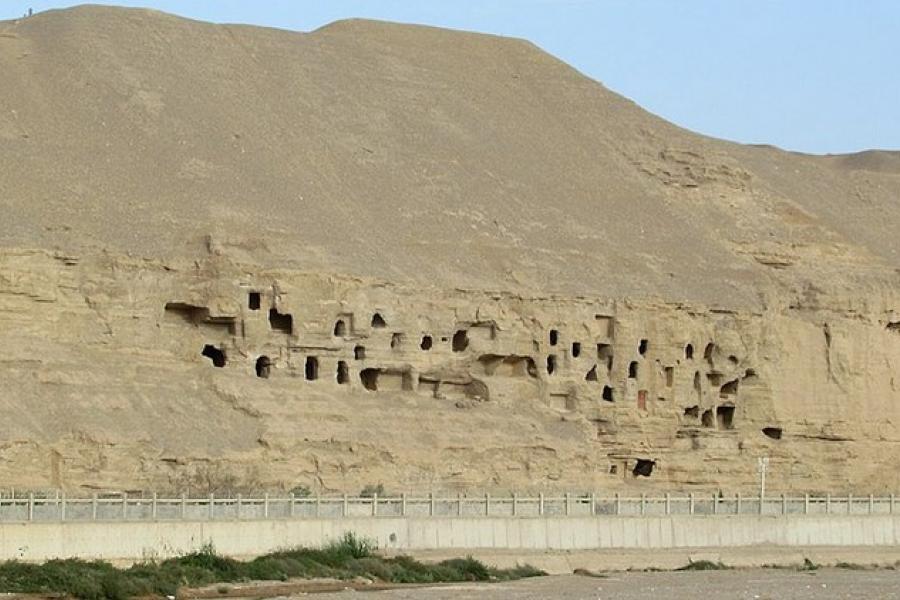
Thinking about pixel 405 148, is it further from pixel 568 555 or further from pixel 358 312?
pixel 568 555

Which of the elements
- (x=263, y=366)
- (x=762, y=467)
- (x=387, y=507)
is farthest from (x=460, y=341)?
(x=387, y=507)

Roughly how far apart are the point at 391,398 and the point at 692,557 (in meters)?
12.7

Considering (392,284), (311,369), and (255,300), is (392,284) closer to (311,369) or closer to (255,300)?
(311,369)

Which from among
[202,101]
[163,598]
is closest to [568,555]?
[163,598]

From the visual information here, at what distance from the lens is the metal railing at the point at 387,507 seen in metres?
46.8

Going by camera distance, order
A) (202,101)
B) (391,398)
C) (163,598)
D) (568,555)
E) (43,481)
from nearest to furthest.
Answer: (163,598)
(568,555)
(43,481)
(391,398)
(202,101)

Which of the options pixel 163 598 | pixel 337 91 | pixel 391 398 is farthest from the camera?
pixel 337 91

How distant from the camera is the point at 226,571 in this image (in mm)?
46125

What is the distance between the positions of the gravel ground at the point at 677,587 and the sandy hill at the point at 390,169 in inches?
671

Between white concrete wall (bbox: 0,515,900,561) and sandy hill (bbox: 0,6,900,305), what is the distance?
13834 millimetres

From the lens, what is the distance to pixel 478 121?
78.9m

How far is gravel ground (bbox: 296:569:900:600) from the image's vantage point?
45.2m

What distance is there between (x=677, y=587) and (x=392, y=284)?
19138 mm

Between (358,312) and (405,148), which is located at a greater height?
(405,148)
